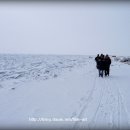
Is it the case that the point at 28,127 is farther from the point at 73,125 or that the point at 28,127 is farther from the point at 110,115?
the point at 110,115

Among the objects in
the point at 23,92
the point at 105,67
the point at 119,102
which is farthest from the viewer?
the point at 105,67

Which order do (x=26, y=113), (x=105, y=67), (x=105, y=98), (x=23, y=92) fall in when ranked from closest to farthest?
(x=26, y=113)
(x=105, y=98)
(x=23, y=92)
(x=105, y=67)

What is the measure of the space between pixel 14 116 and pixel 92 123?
2.36m

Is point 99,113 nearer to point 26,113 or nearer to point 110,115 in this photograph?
point 110,115

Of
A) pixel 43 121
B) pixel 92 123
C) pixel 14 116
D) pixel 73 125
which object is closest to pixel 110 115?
pixel 92 123

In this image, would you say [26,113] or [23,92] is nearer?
[26,113]

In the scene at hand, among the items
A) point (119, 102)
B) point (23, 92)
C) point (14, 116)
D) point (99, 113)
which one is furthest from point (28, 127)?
point (23, 92)

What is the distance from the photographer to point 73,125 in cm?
545

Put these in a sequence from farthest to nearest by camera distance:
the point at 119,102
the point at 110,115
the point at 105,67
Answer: the point at 105,67 → the point at 119,102 → the point at 110,115

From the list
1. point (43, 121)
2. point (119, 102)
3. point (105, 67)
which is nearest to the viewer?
point (43, 121)

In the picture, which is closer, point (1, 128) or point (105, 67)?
point (1, 128)

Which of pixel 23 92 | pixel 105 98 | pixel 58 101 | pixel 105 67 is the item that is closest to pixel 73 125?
pixel 58 101

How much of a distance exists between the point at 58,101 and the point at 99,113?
205 centimetres

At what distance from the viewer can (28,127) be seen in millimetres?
5547
